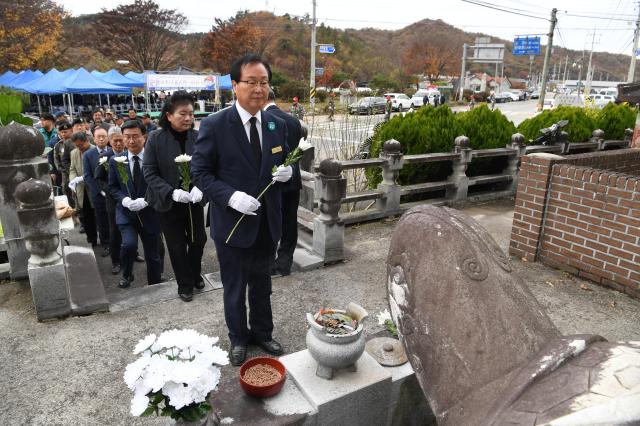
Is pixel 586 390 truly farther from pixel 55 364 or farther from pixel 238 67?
pixel 55 364

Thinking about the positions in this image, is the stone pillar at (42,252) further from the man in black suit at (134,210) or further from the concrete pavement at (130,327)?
the man in black suit at (134,210)

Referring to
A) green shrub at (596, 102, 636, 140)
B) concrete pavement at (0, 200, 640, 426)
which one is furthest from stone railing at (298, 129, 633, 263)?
green shrub at (596, 102, 636, 140)

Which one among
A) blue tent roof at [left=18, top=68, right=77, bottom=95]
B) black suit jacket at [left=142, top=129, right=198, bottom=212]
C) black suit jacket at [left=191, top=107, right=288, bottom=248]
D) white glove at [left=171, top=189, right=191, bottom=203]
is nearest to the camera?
black suit jacket at [left=191, top=107, right=288, bottom=248]

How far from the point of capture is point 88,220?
6.30 m

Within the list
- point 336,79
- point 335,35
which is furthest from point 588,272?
point 335,35

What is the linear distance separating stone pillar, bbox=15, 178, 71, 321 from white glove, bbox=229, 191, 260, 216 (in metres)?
1.95

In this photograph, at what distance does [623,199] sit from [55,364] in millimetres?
5004

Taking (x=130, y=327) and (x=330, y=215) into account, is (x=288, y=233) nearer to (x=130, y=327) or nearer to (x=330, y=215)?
(x=330, y=215)

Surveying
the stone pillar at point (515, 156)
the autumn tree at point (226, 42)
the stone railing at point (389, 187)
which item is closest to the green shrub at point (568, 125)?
the stone railing at point (389, 187)

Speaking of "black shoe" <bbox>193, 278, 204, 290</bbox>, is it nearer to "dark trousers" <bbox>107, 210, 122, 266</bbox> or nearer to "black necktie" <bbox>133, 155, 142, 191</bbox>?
"black necktie" <bbox>133, 155, 142, 191</bbox>

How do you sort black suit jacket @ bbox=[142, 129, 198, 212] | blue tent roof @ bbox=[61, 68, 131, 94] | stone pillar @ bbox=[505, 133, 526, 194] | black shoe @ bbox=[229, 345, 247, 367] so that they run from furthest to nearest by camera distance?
blue tent roof @ bbox=[61, 68, 131, 94], stone pillar @ bbox=[505, 133, 526, 194], black suit jacket @ bbox=[142, 129, 198, 212], black shoe @ bbox=[229, 345, 247, 367]

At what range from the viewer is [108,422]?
266 cm

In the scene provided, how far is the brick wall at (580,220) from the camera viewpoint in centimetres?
425

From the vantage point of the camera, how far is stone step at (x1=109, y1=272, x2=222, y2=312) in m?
4.10
